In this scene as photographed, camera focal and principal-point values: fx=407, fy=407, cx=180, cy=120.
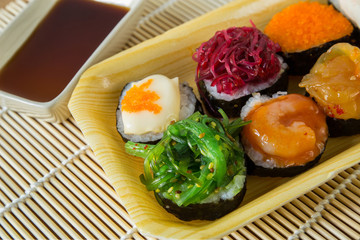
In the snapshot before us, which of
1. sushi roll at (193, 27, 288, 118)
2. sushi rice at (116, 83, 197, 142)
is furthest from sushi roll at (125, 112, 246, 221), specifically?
sushi roll at (193, 27, 288, 118)

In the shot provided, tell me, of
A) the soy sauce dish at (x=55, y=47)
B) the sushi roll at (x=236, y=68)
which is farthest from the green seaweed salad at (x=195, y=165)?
the soy sauce dish at (x=55, y=47)

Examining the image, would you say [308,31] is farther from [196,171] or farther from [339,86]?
[196,171]

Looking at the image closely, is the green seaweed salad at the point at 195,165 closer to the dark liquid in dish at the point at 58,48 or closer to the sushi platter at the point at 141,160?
the sushi platter at the point at 141,160

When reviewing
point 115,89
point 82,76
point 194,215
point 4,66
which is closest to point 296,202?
point 194,215

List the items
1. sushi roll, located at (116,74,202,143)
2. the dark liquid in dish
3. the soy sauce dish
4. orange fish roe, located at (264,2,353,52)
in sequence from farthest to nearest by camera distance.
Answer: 1. the dark liquid in dish
2. the soy sauce dish
3. orange fish roe, located at (264,2,353,52)
4. sushi roll, located at (116,74,202,143)

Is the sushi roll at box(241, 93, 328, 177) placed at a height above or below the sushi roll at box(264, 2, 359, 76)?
below

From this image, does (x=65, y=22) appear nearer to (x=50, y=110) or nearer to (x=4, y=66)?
(x=4, y=66)

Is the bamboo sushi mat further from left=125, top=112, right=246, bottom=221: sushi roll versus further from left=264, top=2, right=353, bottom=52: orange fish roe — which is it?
left=264, top=2, right=353, bottom=52: orange fish roe
